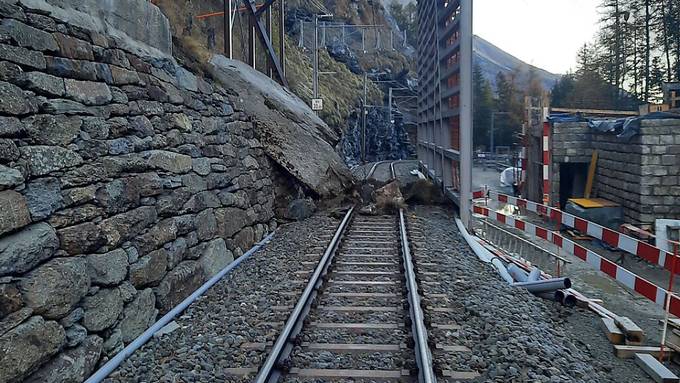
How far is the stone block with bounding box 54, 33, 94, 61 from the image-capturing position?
424cm

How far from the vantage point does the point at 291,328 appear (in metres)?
4.56

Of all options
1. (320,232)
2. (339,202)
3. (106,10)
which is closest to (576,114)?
(339,202)

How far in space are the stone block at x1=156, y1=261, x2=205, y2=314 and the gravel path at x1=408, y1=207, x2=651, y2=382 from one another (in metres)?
2.42

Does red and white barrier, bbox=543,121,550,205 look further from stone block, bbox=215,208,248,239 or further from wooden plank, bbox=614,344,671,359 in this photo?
wooden plank, bbox=614,344,671,359

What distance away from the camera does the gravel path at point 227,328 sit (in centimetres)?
397

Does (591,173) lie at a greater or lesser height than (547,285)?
greater

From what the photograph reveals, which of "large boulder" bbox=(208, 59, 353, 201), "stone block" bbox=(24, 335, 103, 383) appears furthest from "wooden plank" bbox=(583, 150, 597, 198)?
"stone block" bbox=(24, 335, 103, 383)

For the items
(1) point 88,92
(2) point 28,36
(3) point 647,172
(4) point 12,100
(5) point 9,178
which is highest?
(2) point 28,36

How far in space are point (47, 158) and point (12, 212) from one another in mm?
575

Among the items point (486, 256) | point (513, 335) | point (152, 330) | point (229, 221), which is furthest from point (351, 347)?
point (486, 256)

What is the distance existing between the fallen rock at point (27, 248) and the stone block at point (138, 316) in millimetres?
959

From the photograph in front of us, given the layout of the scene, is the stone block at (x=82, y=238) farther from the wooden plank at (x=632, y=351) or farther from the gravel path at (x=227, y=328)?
the wooden plank at (x=632, y=351)

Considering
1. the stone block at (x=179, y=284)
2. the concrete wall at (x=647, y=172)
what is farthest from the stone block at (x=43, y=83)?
the concrete wall at (x=647, y=172)

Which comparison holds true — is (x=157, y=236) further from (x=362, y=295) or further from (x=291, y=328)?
(x=362, y=295)
